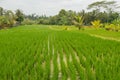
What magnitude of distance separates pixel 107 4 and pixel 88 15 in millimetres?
4708

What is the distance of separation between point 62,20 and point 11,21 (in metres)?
13.0

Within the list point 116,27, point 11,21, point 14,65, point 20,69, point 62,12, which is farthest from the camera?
point 62,12

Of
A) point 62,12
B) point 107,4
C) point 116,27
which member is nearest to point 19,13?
point 62,12

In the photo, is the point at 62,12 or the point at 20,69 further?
the point at 62,12

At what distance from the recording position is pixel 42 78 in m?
4.03

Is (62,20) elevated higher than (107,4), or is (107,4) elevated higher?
(107,4)

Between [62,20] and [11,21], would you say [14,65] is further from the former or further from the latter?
[62,20]

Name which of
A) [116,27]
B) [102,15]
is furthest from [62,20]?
[116,27]

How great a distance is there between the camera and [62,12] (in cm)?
5916

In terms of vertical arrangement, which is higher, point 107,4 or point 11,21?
point 107,4

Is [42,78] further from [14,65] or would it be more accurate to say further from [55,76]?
[14,65]

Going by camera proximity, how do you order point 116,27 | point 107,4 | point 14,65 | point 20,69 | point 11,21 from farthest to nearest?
1. point 107,4
2. point 11,21
3. point 116,27
4. point 14,65
5. point 20,69

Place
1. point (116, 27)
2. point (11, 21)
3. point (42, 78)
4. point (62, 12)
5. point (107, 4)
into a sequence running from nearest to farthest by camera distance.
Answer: point (42, 78) < point (116, 27) < point (11, 21) < point (107, 4) < point (62, 12)

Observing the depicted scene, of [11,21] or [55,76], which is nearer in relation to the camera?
[55,76]
